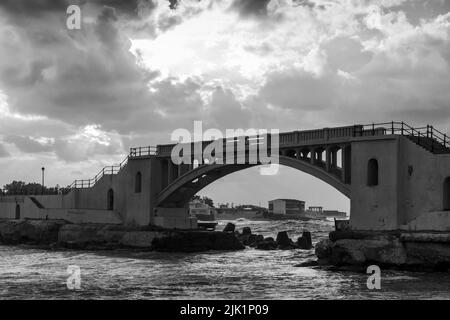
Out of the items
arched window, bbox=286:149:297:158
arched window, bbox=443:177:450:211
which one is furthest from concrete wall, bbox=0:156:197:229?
arched window, bbox=443:177:450:211

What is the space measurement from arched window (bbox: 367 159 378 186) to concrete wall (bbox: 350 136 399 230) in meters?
0.27

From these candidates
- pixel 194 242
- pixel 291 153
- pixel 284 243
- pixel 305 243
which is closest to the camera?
pixel 291 153

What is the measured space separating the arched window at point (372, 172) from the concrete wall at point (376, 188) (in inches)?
10.8

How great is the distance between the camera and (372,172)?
43312mm

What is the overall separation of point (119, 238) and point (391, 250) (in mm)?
28070

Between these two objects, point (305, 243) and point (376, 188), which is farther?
point (305, 243)

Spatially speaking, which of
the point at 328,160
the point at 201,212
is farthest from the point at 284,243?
the point at 201,212

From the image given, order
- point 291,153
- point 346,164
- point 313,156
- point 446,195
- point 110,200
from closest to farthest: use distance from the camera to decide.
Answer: point 446,195
point 346,164
point 313,156
point 291,153
point 110,200

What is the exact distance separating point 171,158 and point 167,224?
5671 mm

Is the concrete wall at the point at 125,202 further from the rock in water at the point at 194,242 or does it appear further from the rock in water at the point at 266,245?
the rock in water at the point at 266,245

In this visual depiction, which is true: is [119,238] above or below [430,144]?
below

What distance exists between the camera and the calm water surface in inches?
1243

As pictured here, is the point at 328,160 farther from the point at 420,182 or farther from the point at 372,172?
the point at 420,182
